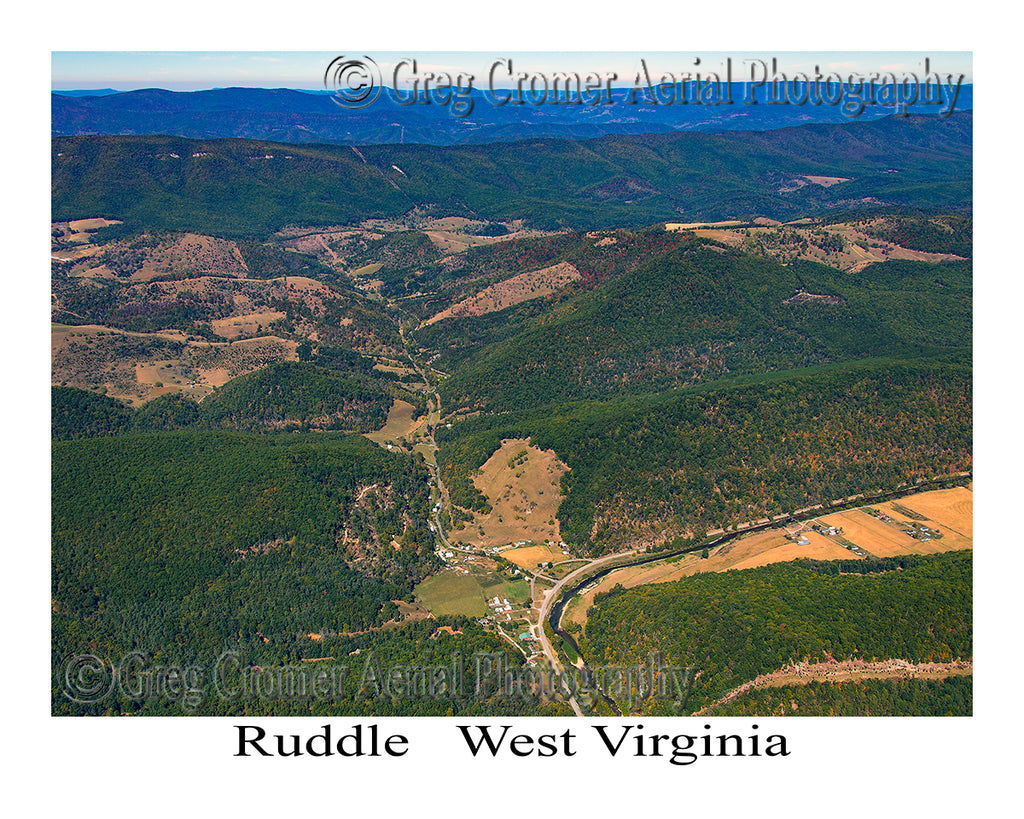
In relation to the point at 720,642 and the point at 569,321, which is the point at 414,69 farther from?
the point at 569,321

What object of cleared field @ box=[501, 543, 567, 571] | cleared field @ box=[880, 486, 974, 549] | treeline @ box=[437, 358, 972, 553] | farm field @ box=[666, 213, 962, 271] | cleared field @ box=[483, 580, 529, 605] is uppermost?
farm field @ box=[666, 213, 962, 271]

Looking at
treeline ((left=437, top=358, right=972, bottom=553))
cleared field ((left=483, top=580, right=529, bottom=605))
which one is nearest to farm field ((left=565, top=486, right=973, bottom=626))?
treeline ((left=437, top=358, right=972, bottom=553))

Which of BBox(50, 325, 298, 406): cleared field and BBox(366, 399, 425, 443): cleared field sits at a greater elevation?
BBox(50, 325, 298, 406): cleared field

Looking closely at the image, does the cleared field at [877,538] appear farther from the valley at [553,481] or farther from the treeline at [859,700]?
the treeline at [859,700]

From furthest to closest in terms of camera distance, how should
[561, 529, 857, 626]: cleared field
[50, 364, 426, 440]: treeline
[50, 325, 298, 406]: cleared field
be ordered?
1. [50, 325, 298, 406]: cleared field
2. [50, 364, 426, 440]: treeline
3. [561, 529, 857, 626]: cleared field

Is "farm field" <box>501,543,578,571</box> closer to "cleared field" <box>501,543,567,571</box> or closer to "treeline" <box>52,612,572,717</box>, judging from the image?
"cleared field" <box>501,543,567,571</box>

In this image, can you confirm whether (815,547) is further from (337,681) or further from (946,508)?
(337,681)

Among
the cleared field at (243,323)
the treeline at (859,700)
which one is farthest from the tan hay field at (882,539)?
the cleared field at (243,323)

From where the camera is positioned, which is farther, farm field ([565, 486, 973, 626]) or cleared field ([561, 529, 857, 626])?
farm field ([565, 486, 973, 626])
